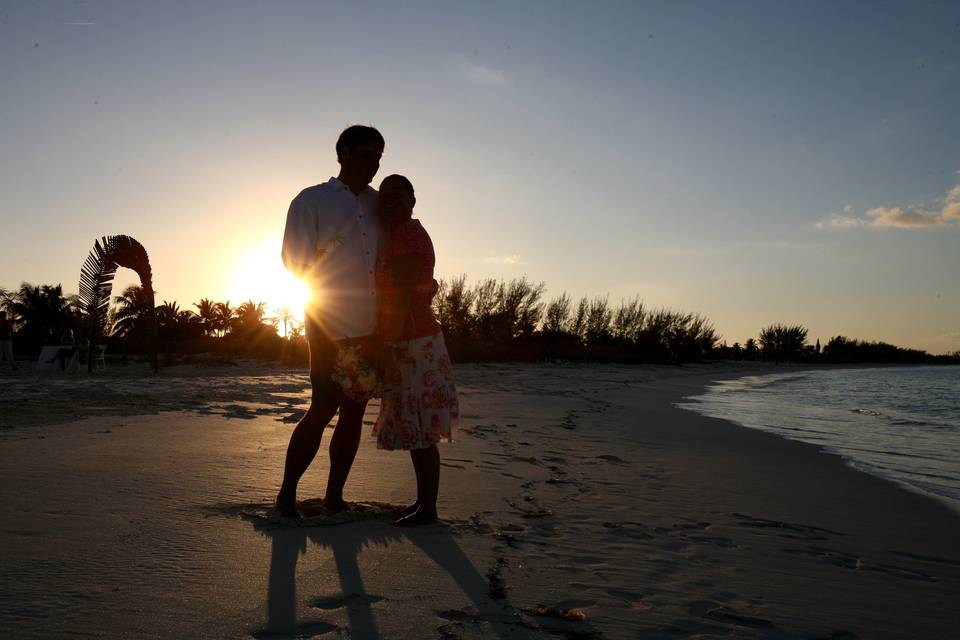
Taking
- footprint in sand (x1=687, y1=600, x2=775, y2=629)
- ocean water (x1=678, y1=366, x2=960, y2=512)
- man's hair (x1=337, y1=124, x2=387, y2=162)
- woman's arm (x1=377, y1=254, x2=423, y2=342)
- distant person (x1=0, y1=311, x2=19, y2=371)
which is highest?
man's hair (x1=337, y1=124, x2=387, y2=162)

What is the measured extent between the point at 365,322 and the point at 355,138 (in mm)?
807

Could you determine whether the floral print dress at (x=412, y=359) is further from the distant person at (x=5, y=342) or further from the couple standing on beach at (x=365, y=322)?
the distant person at (x=5, y=342)

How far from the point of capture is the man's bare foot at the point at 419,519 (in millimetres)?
2689

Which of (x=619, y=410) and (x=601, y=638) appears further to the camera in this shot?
(x=619, y=410)

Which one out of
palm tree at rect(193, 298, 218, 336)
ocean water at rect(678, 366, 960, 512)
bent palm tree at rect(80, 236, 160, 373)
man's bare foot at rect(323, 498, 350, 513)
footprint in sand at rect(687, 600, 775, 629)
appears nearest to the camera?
footprint in sand at rect(687, 600, 775, 629)

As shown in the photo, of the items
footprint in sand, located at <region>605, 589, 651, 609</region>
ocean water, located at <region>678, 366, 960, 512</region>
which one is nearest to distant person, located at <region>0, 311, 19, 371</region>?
ocean water, located at <region>678, 366, 960, 512</region>

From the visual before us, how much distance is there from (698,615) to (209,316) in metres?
47.1

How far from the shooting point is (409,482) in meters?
3.60

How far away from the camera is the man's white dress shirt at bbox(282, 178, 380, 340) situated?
8.98 feet

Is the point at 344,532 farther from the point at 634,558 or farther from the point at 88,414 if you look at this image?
the point at 88,414

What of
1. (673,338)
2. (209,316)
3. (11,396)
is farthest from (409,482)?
(209,316)

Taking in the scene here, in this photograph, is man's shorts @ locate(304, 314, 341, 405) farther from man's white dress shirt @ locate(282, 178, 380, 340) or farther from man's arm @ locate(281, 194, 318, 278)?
man's arm @ locate(281, 194, 318, 278)

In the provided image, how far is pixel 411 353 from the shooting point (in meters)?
2.83

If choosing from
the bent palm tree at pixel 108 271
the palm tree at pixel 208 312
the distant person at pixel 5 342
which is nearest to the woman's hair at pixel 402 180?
the bent palm tree at pixel 108 271
